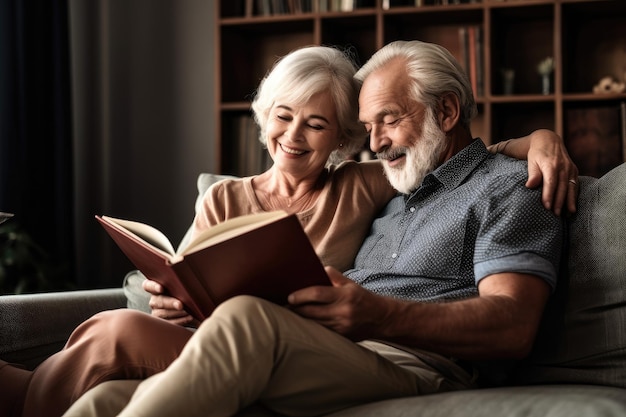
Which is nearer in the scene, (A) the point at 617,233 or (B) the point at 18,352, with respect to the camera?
(A) the point at 617,233

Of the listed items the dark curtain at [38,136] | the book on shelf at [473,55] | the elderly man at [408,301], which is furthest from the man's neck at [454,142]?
the dark curtain at [38,136]

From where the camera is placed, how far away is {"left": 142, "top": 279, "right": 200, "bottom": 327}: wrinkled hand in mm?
1720

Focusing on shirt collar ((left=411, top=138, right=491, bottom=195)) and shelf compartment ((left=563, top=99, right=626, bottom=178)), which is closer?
shirt collar ((left=411, top=138, right=491, bottom=195))

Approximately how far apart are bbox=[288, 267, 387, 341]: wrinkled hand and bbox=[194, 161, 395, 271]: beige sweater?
59cm

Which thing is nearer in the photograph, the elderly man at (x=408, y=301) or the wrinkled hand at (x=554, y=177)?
the elderly man at (x=408, y=301)

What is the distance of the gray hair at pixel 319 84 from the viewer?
2.11m

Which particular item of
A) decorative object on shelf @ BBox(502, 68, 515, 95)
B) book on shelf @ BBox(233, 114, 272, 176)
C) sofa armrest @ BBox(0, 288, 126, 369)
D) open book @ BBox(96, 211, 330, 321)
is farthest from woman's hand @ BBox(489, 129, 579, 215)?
book on shelf @ BBox(233, 114, 272, 176)

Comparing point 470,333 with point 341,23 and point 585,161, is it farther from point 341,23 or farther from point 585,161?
point 341,23

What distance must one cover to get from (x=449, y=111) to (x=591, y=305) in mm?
593

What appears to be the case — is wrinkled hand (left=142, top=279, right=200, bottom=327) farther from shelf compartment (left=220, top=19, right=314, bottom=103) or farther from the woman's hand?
shelf compartment (left=220, top=19, right=314, bottom=103)

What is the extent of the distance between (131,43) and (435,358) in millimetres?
3076

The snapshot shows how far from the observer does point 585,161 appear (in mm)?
3492

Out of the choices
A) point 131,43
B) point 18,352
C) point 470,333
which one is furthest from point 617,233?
point 131,43

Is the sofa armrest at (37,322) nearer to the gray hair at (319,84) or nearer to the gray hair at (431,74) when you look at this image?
the gray hair at (319,84)
